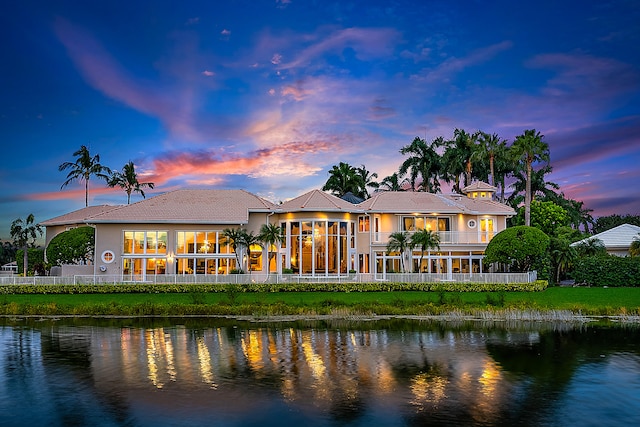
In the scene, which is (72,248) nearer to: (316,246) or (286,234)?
(286,234)

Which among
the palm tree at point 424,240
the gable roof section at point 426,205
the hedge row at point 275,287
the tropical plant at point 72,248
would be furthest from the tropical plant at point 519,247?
the tropical plant at point 72,248

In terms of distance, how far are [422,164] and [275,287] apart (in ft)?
107

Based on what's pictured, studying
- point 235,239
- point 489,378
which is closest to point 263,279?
point 235,239

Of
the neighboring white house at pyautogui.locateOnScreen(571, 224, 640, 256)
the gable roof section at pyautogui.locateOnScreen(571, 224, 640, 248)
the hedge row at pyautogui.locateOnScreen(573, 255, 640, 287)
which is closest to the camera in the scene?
the hedge row at pyautogui.locateOnScreen(573, 255, 640, 287)

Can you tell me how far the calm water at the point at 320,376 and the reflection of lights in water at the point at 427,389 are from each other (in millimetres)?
30

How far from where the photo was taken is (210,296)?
3412cm

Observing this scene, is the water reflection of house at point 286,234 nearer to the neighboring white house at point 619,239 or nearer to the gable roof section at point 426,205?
the gable roof section at point 426,205

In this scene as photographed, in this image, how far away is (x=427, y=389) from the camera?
15.4 m

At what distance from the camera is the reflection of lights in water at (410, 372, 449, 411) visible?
1434cm

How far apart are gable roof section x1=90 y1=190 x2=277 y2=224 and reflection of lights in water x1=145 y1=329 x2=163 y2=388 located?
17387 mm

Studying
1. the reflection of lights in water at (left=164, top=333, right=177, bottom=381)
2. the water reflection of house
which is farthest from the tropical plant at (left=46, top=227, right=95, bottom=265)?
the reflection of lights in water at (left=164, top=333, right=177, bottom=381)

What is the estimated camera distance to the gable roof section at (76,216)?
47312mm

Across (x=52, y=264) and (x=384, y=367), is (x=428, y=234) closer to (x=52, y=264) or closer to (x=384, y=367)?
(x=384, y=367)

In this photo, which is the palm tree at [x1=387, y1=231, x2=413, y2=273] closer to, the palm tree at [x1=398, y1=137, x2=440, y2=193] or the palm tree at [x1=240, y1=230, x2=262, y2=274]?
the palm tree at [x1=240, y1=230, x2=262, y2=274]
